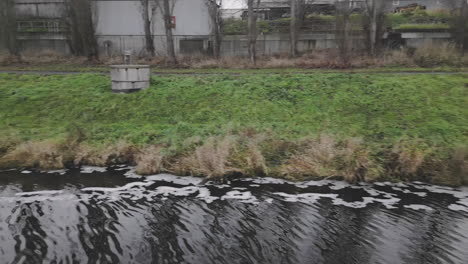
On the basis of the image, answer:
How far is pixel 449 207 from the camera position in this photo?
9.15m

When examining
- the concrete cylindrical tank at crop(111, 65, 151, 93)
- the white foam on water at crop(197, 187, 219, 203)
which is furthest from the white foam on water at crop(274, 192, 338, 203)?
the concrete cylindrical tank at crop(111, 65, 151, 93)

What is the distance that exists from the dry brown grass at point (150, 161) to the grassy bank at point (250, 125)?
0.03 m

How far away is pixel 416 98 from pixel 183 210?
10358 mm

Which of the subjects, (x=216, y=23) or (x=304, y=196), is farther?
(x=216, y=23)

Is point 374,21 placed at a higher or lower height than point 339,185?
higher

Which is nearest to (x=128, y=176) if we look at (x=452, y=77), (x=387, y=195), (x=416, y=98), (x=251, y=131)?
(x=251, y=131)

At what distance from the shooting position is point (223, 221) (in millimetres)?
8430

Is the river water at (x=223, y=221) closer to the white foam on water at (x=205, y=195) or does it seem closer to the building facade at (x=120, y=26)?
the white foam on water at (x=205, y=195)

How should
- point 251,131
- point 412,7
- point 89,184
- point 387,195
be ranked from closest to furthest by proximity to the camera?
1. point 387,195
2. point 89,184
3. point 251,131
4. point 412,7

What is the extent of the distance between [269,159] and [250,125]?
2.17 metres

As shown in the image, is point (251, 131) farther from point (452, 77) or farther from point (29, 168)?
point (452, 77)

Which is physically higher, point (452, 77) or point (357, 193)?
point (452, 77)

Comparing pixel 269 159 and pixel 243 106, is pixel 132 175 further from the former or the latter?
pixel 243 106

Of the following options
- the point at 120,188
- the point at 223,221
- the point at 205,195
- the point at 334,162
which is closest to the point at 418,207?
the point at 334,162
